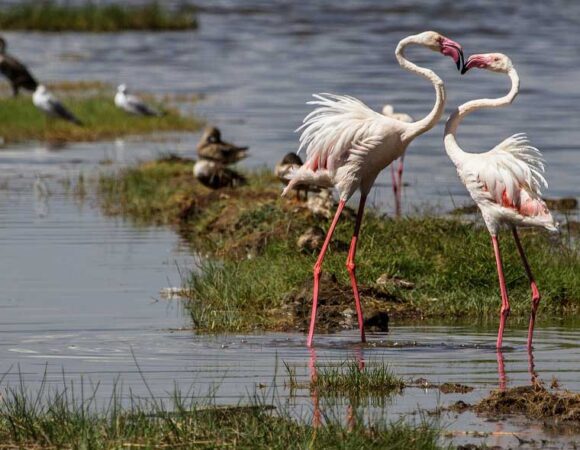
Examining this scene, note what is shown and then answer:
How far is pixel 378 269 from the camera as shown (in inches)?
482

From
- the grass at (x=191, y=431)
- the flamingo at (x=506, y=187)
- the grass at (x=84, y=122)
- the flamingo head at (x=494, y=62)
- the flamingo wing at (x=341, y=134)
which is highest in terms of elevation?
the flamingo head at (x=494, y=62)

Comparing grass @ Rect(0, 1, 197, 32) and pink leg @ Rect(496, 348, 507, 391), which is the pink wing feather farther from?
grass @ Rect(0, 1, 197, 32)

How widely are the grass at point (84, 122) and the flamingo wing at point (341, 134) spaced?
1570 cm

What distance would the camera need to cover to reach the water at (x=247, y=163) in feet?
31.1

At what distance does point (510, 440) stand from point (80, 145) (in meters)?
19.4

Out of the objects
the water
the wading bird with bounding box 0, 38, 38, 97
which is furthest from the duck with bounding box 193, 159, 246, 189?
the wading bird with bounding box 0, 38, 38, 97

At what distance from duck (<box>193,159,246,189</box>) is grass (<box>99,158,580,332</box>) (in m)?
2.55

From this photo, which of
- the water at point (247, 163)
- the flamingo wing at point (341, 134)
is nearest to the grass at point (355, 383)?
the water at point (247, 163)

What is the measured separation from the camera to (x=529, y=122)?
27.0 m

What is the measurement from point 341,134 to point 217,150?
24.6 ft

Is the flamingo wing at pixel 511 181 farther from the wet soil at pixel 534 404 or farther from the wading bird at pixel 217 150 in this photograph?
the wading bird at pixel 217 150

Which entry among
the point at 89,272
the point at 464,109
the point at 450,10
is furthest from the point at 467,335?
the point at 450,10

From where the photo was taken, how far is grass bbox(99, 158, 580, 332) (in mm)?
11531

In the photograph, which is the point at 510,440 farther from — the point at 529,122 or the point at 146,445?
the point at 529,122
